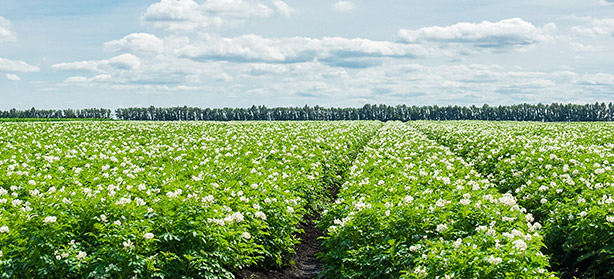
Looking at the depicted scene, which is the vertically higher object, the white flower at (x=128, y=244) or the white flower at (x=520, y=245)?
the white flower at (x=520, y=245)

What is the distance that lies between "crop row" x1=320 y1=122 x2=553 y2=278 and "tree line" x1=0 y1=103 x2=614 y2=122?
132 meters

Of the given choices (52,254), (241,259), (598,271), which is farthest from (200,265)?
(598,271)

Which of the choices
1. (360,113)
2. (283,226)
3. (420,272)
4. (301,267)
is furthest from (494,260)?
(360,113)

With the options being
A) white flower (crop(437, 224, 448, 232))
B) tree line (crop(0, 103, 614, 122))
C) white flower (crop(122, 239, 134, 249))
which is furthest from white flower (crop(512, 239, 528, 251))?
tree line (crop(0, 103, 614, 122))

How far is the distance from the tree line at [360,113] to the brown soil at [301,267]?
428 ft

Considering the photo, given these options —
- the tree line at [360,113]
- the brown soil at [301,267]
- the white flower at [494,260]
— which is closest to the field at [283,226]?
the white flower at [494,260]

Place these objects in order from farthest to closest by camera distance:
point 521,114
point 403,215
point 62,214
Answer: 1. point 521,114
2. point 403,215
3. point 62,214

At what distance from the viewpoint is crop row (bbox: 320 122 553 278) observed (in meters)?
6.34

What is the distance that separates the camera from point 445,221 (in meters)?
8.41

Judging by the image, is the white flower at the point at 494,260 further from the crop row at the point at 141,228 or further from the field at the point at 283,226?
the crop row at the point at 141,228

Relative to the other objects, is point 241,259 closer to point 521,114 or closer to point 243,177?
point 243,177

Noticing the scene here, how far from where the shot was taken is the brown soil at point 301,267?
9016 mm

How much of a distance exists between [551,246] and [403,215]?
3.40 meters

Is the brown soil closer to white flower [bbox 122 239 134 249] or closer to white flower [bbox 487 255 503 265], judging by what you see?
white flower [bbox 122 239 134 249]
